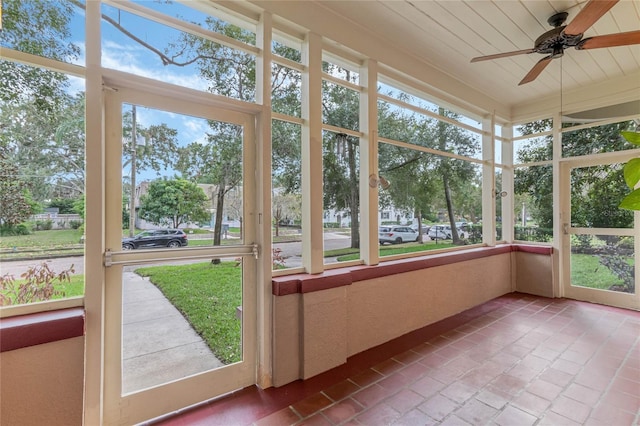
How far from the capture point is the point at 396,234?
354 cm

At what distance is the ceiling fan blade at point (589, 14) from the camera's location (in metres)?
1.91

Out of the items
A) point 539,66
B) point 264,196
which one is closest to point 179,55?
point 264,196

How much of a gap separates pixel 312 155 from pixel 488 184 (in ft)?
11.3

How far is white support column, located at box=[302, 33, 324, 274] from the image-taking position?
254 centimetres

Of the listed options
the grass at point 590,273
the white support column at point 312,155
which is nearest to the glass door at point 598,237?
the grass at point 590,273

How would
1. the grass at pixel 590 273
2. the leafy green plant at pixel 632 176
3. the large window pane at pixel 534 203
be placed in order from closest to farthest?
1. the leafy green plant at pixel 632 176
2. the grass at pixel 590 273
3. the large window pane at pixel 534 203

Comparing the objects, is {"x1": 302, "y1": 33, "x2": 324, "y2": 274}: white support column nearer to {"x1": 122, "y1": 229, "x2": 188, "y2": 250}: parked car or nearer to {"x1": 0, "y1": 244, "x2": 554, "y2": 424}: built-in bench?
{"x1": 0, "y1": 244, "x2": 554, "y2": 424}: built-in bench

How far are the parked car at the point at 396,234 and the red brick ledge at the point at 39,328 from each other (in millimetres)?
2584

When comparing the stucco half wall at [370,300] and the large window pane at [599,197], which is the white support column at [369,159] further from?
the large window pane at [599,197]

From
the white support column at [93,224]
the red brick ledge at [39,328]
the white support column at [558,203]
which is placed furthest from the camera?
the white support column at [558,203]

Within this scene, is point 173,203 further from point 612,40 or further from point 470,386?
point 612,40

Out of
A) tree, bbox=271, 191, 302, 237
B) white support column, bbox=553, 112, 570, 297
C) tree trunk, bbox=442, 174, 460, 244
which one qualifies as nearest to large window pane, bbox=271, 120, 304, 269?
tree, bbox=271, 191, 302, 237

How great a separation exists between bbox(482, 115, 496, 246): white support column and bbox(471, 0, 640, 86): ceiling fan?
5.33 feet

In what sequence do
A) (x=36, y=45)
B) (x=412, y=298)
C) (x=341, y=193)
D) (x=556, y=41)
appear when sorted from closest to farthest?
(x=36, y=45), (x=556, y=41), (x=341, y=193), (x=412, y=298)
